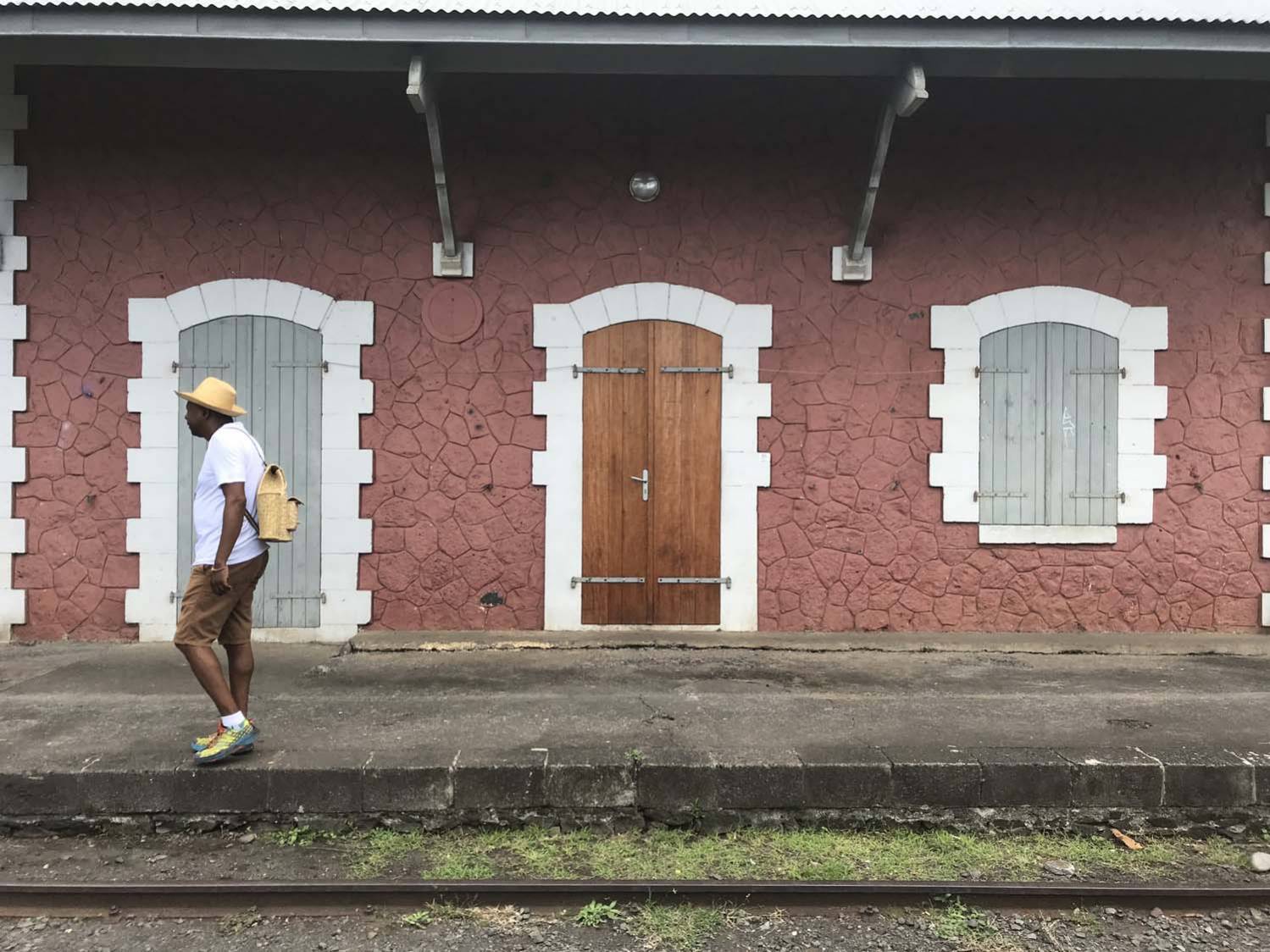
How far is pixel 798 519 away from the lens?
6.25 metres

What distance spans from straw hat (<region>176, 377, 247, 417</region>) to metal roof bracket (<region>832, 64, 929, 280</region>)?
4.18m

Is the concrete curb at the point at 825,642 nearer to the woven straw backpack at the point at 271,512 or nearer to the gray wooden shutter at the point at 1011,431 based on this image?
the gray wooden shutter at the point at 1011,431

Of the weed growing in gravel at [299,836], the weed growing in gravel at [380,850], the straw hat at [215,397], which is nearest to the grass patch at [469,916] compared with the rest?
the weed growing in gravel at [380,850]

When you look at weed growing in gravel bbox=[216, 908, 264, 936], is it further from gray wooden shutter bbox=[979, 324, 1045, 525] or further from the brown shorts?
gray wooden shutter bbox=[979, 324, 1045, 525]

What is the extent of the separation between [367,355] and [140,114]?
2.35 metres

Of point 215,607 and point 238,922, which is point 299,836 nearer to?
point 238,922

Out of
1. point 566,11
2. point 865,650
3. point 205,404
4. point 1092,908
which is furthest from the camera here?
point 865,650

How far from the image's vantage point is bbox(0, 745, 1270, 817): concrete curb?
372cm

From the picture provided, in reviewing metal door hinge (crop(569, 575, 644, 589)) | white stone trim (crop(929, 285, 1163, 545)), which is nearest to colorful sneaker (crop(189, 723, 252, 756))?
metal door hinge (crop(569, 575, 644, 589))

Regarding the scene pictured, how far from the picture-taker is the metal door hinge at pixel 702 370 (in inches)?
244

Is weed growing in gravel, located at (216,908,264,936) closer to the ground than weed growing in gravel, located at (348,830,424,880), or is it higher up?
closer to the ground

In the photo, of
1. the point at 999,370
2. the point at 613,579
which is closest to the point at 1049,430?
the point at 999,370

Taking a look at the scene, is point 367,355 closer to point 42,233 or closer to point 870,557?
point 42,233

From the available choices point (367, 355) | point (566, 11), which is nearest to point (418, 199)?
point (367, 355)
